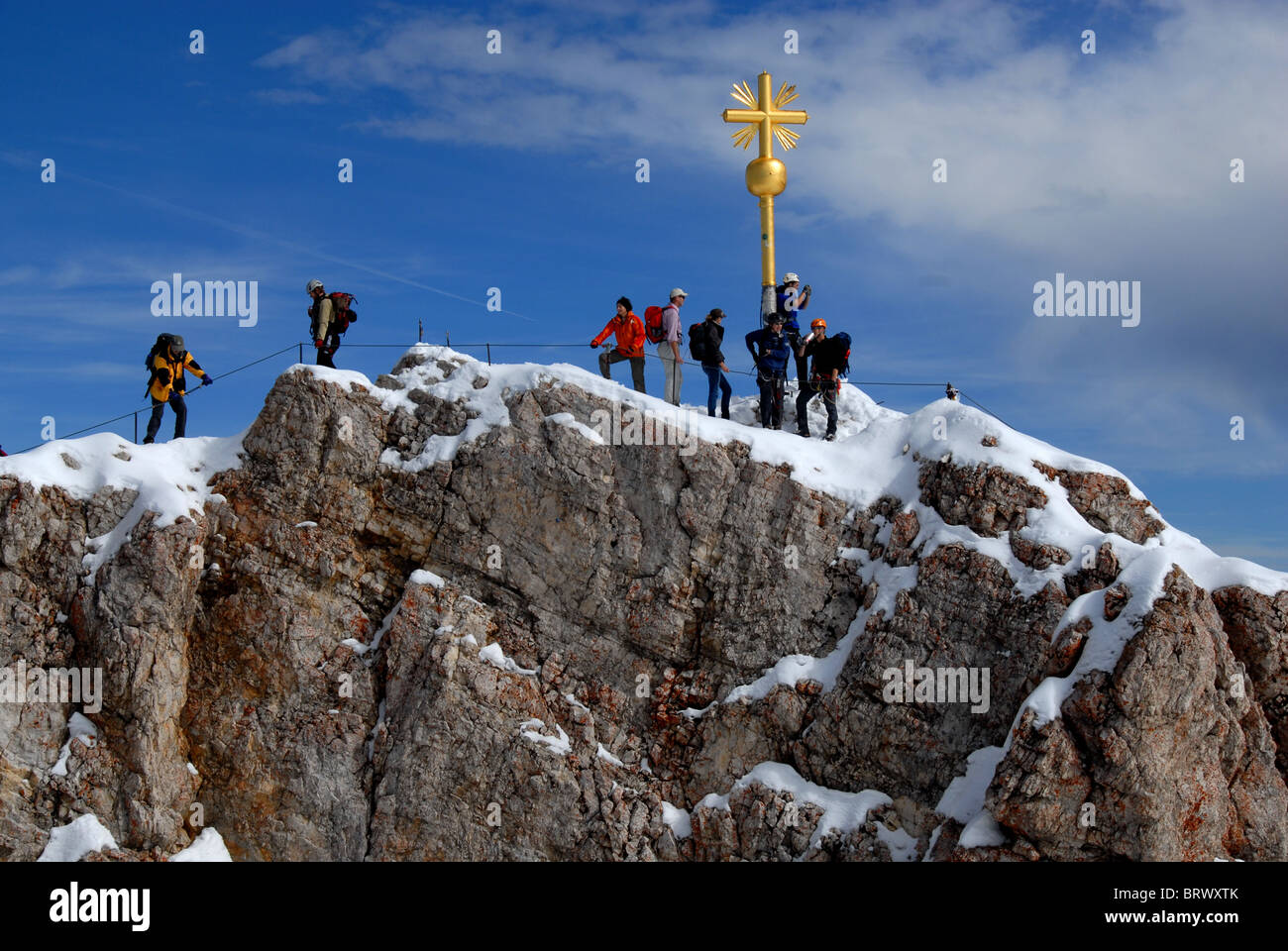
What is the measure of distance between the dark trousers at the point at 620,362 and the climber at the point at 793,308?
2852 mm

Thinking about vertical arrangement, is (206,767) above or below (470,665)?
below

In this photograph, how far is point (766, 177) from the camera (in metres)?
24.0

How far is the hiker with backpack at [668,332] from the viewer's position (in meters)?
22.4

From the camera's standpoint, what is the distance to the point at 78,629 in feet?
60.4

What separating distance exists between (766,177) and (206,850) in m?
16.2

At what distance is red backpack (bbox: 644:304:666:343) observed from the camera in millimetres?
22453

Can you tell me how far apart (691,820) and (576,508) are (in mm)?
5413

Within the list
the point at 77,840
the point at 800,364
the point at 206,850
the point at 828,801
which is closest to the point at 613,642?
the point at 828,801

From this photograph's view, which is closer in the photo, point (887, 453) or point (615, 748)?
point (615, 748)

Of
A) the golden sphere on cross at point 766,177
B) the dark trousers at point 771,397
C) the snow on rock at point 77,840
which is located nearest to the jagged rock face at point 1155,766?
the dark trousers at point 771,397

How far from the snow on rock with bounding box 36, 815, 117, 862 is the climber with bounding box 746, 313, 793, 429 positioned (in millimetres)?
13055

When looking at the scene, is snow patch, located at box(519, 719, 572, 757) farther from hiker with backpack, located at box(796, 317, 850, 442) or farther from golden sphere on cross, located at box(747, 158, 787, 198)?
golden sphere on cross, located at box(747, 158, 787, 198)

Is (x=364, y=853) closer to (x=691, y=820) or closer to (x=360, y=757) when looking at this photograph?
(x=360, y=757)
